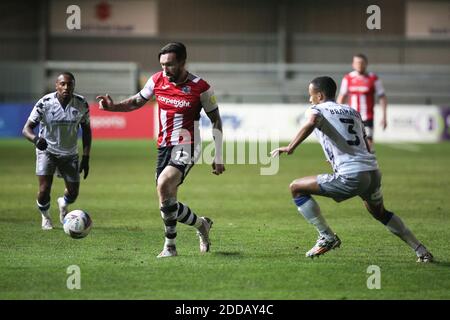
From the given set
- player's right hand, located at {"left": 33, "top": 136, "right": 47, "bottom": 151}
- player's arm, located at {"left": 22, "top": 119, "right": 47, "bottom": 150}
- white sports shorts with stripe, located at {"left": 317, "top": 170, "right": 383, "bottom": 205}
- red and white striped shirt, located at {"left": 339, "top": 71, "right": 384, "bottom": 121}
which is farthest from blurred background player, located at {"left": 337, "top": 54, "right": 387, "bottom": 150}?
white sports shorts with stripe, located at {"left": 317, "top": 170, "right": 383, "bottom": 205}

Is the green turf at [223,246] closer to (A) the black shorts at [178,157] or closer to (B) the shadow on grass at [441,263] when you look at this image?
(B) the shadow on grass at [441,263]

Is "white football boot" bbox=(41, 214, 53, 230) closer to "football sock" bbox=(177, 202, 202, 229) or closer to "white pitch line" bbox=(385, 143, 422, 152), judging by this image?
"football sock" bbox=(177, 202, 202, 229)

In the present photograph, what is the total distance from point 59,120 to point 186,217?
3247 mm

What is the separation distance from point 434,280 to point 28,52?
34.5m

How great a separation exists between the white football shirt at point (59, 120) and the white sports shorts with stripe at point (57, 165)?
0.07m

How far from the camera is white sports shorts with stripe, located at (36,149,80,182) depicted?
12688 millimetres

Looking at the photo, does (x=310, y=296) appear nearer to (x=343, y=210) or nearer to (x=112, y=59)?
(x=343, y=210)

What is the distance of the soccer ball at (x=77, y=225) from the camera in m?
10.6

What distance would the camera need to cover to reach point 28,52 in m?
40.9

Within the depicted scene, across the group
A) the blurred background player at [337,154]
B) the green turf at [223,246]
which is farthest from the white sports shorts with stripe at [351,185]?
the green turf at [223,246]

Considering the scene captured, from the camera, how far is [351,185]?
955cm

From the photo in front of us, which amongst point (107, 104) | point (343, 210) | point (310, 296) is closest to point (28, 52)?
point (343, 210)
